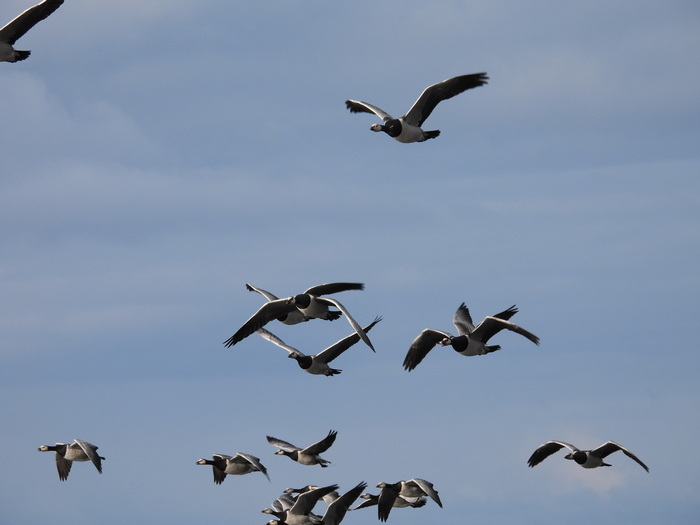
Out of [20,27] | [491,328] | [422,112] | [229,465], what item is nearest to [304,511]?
[229,465]

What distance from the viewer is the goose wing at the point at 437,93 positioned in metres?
30.5

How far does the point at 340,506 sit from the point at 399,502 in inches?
163

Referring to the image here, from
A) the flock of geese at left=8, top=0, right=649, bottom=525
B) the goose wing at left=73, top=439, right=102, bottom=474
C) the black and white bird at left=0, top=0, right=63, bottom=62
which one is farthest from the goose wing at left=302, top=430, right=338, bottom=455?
the black and white bird at left=0, top=0, right=63, bottom=62

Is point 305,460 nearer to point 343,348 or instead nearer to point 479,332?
point 343,348

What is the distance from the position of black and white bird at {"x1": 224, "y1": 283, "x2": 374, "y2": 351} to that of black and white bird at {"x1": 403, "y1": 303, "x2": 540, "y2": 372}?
8.28 ft

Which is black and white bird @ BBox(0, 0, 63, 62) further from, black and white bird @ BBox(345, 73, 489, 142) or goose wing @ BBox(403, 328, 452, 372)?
goose wing @ BBox(403, 328, 452, 372)

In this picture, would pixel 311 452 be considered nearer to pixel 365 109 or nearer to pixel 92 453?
pixel 92 453

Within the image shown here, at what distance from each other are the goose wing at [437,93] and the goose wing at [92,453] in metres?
13.7

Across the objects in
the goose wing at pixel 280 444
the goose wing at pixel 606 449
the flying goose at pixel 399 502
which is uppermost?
the goose wing at pixel 606 449

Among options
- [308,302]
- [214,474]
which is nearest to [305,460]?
[214,474]

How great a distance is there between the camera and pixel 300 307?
32.5 m

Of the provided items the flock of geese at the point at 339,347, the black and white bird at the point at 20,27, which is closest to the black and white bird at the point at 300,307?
the flock of geese at the point at 339,347

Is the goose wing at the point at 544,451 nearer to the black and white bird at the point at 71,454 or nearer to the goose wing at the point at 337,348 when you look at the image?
the goose wing at the point at 337,348

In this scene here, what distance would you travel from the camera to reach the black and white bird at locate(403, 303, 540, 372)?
3073 centimetres
